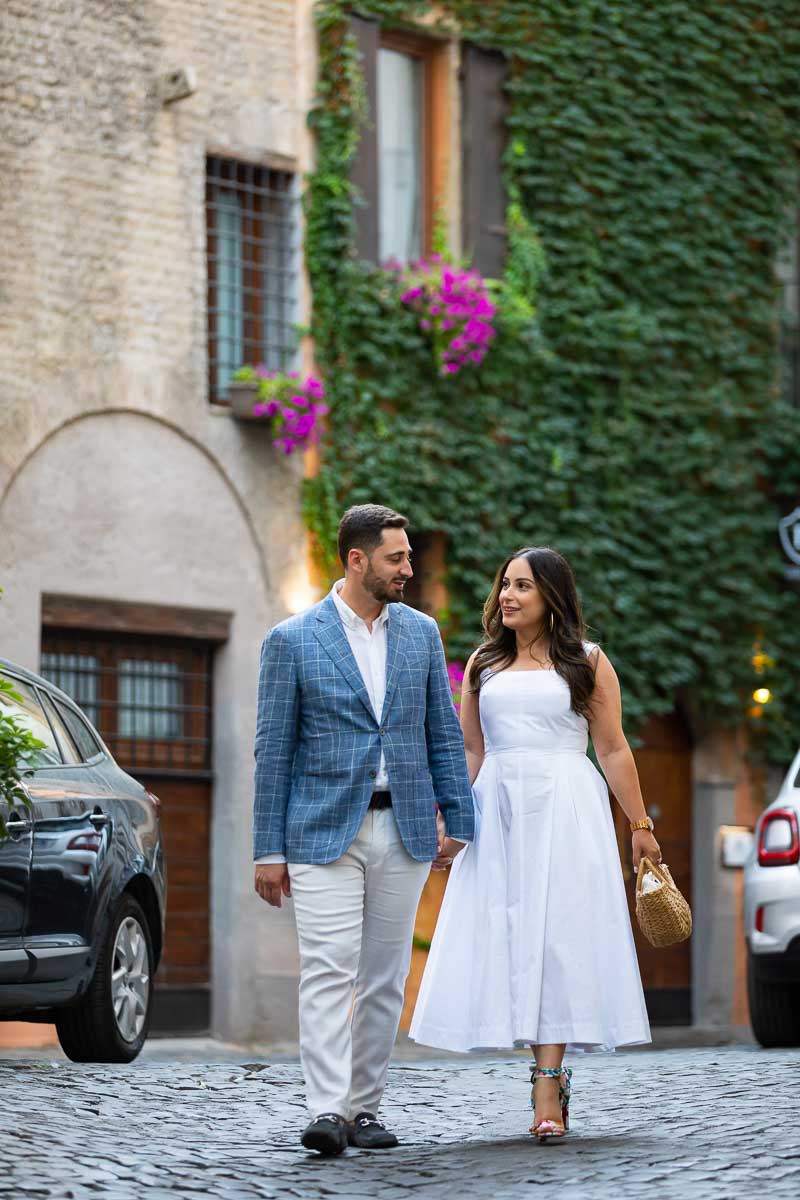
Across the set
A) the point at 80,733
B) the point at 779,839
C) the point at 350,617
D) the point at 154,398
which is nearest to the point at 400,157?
the point at 154,398

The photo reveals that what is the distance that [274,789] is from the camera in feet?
25.3

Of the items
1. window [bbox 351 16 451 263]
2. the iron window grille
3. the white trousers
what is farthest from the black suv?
window [bbox 351 16 451 263]

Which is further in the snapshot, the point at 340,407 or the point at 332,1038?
the point at 340,407

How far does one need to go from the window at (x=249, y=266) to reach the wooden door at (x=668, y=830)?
491 centimetres

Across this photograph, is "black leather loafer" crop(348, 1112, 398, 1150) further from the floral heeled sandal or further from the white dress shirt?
the white dress shirt

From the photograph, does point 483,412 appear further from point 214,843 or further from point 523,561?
point 523,561

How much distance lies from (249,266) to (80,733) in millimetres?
7353

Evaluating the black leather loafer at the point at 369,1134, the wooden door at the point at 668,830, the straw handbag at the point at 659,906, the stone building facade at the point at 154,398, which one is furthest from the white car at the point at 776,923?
the wooden door at the point at 668,830

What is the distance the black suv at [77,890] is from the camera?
9.77m

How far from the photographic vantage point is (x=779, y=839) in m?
11.9

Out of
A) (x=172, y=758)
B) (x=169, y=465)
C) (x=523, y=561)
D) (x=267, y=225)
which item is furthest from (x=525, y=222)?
(x=523, y=561)

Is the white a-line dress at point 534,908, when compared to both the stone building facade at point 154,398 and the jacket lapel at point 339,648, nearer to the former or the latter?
the jacket lapel at point 339,648

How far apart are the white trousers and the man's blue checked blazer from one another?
77mm

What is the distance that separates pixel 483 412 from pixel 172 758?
3.80 meters
